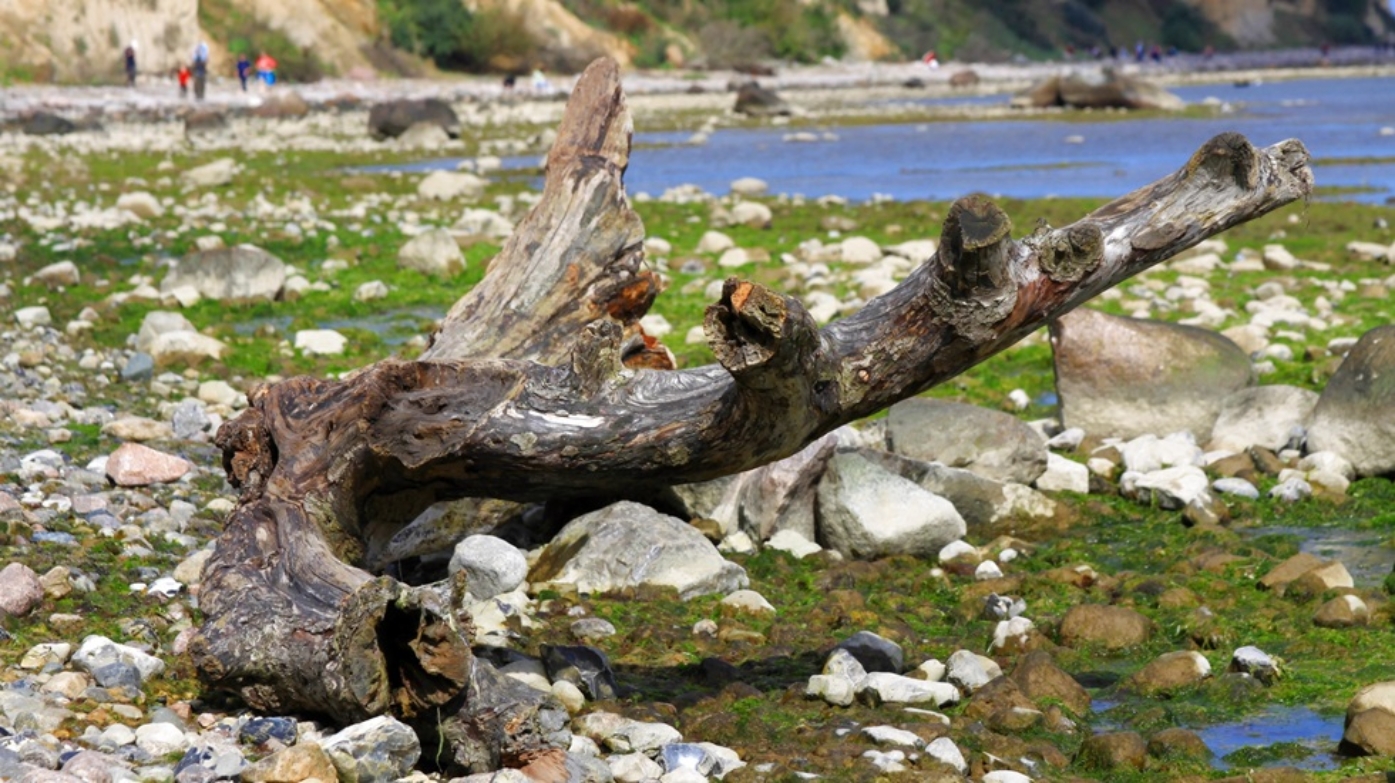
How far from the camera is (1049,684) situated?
567 cm

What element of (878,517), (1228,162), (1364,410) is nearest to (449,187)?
(1364,410)

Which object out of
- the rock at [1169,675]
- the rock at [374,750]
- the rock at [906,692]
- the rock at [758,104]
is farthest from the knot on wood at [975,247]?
the rock at [758,104]

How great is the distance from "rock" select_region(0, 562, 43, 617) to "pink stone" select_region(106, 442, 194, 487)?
1.84m

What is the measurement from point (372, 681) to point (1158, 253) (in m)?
2.97

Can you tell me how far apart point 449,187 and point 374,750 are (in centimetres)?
1908

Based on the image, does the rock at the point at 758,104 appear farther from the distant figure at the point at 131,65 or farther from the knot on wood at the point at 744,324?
the knot on wood at the point at 744,324

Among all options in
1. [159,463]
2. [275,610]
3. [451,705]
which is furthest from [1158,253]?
[159,463]

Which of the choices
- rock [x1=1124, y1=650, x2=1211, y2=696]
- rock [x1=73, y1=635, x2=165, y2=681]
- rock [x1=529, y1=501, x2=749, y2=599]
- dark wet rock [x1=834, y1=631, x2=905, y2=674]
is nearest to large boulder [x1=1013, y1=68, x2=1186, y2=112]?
rock [x1=529, y1=501, x2=749, y2=599]

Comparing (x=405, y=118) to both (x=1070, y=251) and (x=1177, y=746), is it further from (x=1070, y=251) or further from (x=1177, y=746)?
(x=1177, y=746)

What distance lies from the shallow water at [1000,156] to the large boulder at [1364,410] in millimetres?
12535

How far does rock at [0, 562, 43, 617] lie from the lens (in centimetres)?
599

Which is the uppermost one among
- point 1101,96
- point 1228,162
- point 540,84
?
point 1228,162

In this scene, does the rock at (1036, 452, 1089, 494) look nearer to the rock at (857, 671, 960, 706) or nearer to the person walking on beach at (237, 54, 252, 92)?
the rock at (857, 671, 960, 706)

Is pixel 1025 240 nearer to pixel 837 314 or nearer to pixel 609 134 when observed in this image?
pixel 609 134
